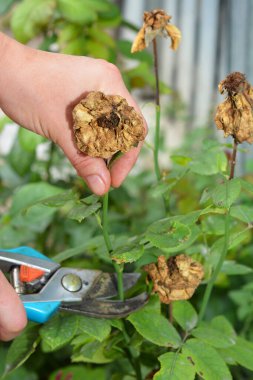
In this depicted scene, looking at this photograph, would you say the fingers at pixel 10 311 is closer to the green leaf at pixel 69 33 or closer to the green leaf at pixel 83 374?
the green leaf at pixel 83 374

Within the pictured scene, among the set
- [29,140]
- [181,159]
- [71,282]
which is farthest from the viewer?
[29,140]

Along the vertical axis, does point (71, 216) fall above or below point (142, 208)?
above

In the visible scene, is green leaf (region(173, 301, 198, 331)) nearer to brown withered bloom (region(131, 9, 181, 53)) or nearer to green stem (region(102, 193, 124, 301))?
green stem (region(102, 193, 124, 301))

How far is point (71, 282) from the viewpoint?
89 centimetres

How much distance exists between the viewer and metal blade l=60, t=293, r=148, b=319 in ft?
2.70

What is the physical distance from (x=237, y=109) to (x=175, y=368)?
281 mm

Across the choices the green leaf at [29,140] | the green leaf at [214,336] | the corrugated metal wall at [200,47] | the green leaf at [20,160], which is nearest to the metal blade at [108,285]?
the green leaf at [214,336]

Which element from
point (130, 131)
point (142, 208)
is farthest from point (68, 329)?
point (142, 208)

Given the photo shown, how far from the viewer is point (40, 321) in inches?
32.9

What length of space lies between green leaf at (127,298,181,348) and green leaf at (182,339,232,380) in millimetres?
17

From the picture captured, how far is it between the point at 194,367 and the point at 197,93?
219 centimetres

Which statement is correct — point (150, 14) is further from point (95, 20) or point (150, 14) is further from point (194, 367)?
point (95, 20)

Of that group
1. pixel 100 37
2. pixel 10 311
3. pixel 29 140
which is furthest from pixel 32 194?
pixel 10 311

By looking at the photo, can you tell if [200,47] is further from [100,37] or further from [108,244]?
[108,244]
